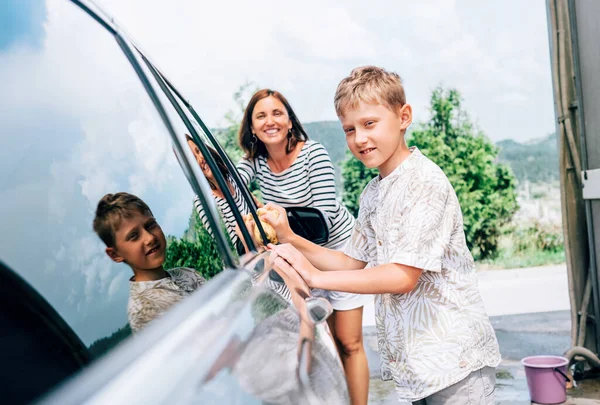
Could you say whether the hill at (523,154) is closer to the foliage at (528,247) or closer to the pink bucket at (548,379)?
the foliage at (528,247)

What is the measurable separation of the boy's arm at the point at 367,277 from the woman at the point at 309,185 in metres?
1.20

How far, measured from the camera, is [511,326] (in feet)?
20.5

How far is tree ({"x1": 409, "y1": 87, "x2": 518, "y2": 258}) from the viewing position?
9375mm

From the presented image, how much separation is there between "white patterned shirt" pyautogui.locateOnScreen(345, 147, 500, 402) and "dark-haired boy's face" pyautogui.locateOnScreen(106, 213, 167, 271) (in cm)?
98

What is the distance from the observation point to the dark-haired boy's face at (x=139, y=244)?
0.90 meters

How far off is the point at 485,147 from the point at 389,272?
26.5 ft

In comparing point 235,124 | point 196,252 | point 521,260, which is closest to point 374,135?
point 196,252

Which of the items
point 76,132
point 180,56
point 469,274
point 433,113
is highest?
point 180,56

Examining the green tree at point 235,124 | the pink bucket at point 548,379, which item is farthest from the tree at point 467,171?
the pink bucket at point 548,379

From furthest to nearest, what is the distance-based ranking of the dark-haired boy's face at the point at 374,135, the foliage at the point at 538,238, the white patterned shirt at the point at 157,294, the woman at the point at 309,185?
the foliage at the point at 538,238, the woman at the point at 309,185, the dark-haired boy's face at the point at 374,135, the white patterned shirt at the point at 157,294

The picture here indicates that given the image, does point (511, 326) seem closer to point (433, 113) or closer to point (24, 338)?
point (433, 113)

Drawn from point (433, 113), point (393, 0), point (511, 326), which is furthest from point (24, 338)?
point (393, 0)

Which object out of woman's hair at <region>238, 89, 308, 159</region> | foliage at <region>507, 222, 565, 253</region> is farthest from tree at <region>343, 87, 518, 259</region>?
woman's hair at <region>238, 89, 308, 159</region>

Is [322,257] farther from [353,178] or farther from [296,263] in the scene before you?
[353,178]
